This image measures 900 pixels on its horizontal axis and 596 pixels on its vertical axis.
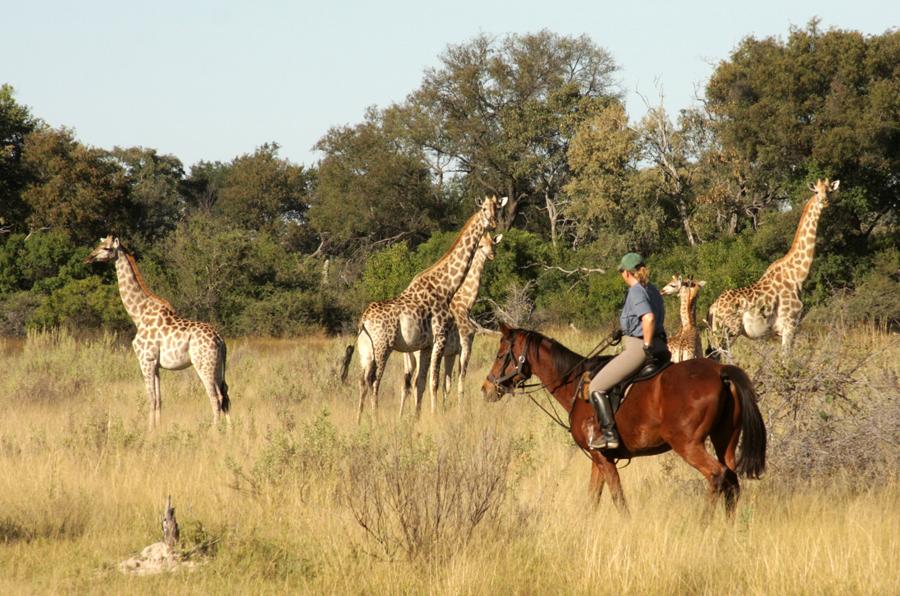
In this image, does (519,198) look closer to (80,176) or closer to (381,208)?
(381,208)

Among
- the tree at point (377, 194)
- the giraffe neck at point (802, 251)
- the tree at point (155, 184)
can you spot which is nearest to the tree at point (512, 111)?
the tree at point (377, 194)

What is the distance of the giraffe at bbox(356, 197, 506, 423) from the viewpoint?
14.6m

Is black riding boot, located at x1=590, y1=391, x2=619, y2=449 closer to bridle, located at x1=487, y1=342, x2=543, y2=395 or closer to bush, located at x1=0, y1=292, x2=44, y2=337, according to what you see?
bridle, located at x1=487, y1=342, x2=543, y2=395

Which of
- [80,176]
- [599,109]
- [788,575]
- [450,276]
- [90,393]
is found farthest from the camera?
[599,109]

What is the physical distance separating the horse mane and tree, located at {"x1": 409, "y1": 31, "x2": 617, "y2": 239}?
125ft

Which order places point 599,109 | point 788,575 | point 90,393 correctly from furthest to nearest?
A: point 599,109 → point 90,393 → point 788,575

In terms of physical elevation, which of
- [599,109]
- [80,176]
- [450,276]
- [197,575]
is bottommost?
[197,575]

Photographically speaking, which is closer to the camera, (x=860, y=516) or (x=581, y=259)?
(x=860, y=516)

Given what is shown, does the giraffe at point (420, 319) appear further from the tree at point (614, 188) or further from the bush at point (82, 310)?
the tree at point (614, 188)

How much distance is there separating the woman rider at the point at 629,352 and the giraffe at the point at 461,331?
20.3ft

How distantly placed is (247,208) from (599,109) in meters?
20.8

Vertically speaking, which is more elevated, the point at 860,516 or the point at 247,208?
the point at 247,208

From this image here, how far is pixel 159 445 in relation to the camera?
468 inches

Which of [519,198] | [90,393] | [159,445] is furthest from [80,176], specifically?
[159,445]
